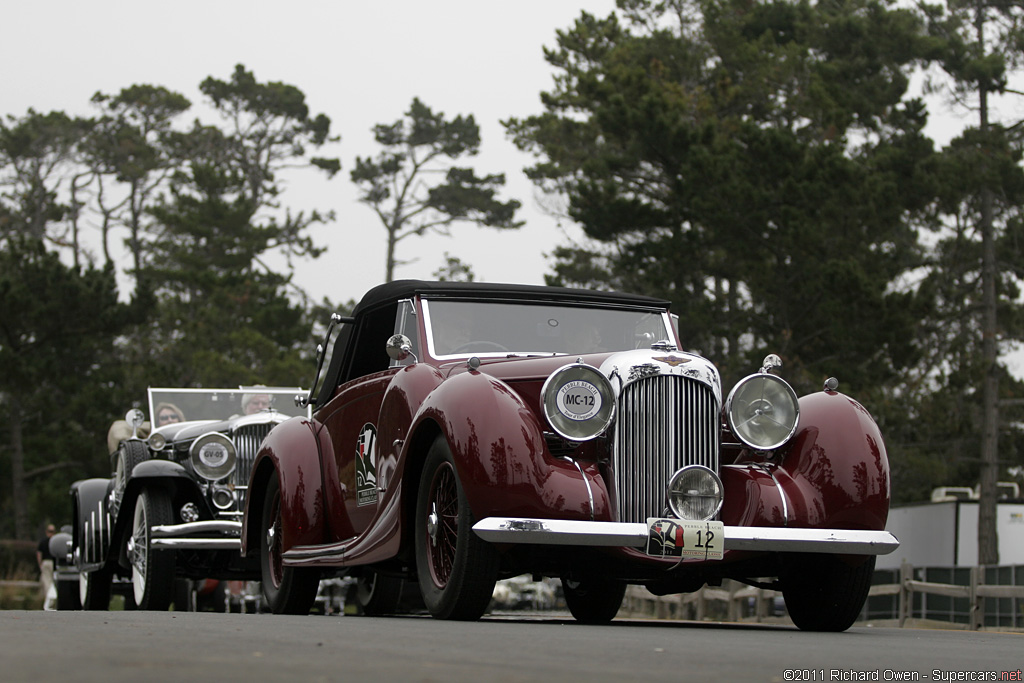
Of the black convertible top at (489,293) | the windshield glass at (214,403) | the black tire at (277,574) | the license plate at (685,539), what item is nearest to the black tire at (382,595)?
the black tire at (277,574)

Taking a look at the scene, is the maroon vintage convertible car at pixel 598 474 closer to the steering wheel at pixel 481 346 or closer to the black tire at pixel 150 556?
A: the steering wheel at pixel 481 346

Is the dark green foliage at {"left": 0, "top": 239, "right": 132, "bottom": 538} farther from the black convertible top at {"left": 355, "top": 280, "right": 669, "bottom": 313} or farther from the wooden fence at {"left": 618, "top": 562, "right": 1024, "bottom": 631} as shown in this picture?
the black convertible top at {"left": 355, "top": 280, "right": 669, "bottom": 313}

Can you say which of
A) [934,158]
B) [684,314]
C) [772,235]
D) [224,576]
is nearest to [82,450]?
[684,314]

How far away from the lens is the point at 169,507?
11680 mm

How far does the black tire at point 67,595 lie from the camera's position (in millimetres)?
15492

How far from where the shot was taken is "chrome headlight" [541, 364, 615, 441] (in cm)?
682

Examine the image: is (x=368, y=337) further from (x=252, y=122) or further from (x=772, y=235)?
(x=252, y=122)

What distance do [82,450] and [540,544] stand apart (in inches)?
1212

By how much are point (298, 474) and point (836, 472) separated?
3.61 m

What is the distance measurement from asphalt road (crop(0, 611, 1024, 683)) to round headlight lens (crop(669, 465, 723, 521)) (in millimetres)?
912

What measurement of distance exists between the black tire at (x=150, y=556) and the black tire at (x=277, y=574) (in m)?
1.69

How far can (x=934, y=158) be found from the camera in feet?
105

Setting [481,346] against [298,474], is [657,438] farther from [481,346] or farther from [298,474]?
[298,474]

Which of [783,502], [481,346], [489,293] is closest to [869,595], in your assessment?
[489,293]
